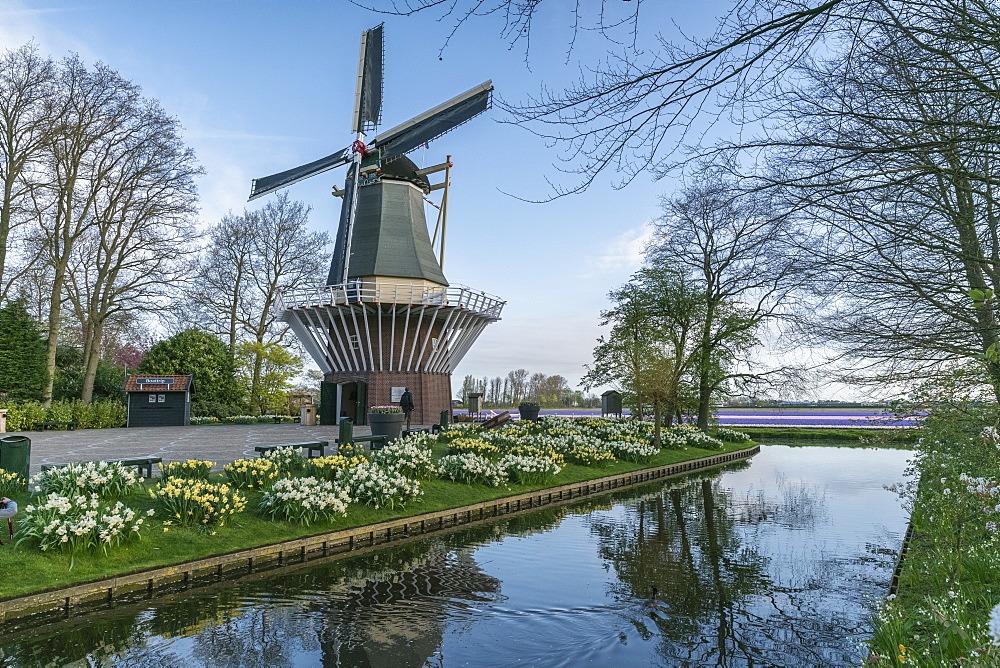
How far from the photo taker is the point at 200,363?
3156 centimetres

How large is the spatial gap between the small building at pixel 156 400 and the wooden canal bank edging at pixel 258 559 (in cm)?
2017

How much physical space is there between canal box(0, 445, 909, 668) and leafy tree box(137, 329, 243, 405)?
2537cm

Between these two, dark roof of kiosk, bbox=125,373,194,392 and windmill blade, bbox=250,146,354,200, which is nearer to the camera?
dark roof of kiosk, bbox=125,373,194,392

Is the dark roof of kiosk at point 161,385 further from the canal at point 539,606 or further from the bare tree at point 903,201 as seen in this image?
the bare tree at point 903,201

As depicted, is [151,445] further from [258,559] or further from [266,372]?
[266,372]

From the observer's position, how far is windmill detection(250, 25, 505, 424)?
87.1 feet

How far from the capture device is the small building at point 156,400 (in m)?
26.6

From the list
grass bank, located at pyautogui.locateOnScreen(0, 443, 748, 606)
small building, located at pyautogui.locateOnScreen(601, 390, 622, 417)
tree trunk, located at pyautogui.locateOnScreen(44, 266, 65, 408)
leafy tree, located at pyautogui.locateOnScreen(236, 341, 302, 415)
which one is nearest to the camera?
grass bank, located at pyautogui.locateOnScreen(0, 443, 748, 606)

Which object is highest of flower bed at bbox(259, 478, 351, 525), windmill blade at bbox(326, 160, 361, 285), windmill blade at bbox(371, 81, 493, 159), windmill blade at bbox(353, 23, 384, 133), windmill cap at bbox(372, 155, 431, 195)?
windmill blade at bbox(353, 23, 384, 133)

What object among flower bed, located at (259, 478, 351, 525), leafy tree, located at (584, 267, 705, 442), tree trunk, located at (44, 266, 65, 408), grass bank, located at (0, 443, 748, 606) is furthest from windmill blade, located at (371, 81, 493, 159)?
flower bed, located at (259, 478, 351, 525)

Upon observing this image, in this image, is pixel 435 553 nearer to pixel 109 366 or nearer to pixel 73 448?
pixel 73 448

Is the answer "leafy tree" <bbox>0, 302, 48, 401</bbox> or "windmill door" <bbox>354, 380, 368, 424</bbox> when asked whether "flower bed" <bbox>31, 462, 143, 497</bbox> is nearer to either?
"windmill door" <bbox>354, 380, 368, 424</bbox>

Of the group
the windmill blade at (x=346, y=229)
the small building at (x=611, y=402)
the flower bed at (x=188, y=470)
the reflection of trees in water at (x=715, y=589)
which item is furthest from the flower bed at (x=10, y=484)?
the small building at (x=611, y=402)

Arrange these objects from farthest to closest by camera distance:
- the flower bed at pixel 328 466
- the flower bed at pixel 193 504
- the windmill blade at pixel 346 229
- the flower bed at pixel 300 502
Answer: the windmill blade at pixel 346 229
the flower bed at pixel 328 466
the flower bed at pixel 300 502
the flower bed at pixel 193 504
